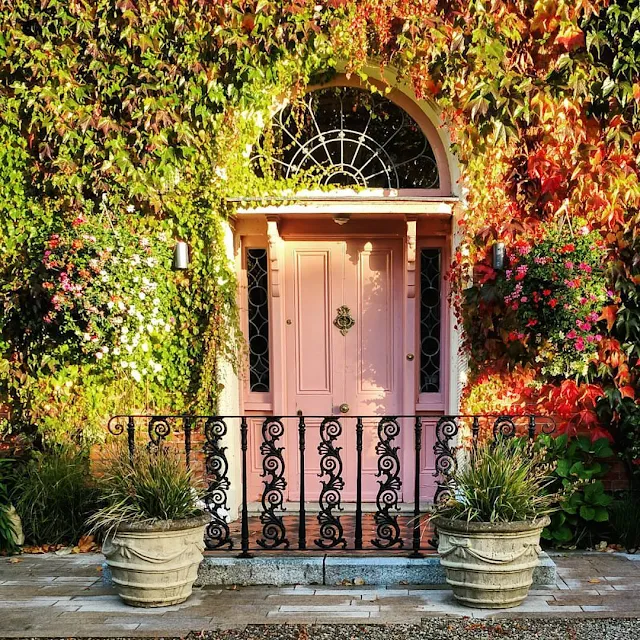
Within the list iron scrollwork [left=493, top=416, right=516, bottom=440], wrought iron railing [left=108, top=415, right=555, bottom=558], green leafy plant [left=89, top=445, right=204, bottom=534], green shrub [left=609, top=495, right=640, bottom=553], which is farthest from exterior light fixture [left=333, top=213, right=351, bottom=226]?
green shrub [left=609, top=495, right=640, bottom=553]

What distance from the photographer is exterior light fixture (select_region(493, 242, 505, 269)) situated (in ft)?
16.4

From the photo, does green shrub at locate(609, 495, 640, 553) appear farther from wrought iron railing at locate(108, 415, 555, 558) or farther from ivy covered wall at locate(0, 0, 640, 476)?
wrought iron railing at locate(108, 415, 555, 558)

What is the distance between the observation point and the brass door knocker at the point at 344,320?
18.6 feet

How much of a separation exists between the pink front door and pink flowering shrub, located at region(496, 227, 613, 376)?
107 centimetres

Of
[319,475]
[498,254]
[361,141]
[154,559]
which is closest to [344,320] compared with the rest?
[498,254]

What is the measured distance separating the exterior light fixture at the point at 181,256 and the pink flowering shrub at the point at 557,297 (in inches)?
94.4

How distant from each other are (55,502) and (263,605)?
1953 millimetres

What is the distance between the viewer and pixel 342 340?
5684 mm

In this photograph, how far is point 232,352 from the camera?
538cm

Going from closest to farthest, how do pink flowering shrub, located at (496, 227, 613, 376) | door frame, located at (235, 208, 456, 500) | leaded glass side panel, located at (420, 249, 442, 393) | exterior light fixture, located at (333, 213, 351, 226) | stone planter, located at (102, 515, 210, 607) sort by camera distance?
stone planter, located at (102, 515, 210, 607) → pink flowering shrub, located at (496, 227, 613, 376) → exterior light fixture, located at (333, 213, 351, 226) → door frame, located at (235, 208, 456, 500) → leaded glass side panel, located at (420, 249, 442, 393)

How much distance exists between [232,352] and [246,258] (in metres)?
0.85

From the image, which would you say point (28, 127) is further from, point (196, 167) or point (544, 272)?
point (544, 272)

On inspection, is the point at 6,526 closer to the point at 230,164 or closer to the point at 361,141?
the point at 230,164

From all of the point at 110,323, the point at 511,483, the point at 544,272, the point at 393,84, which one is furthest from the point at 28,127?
the point at 511,483
